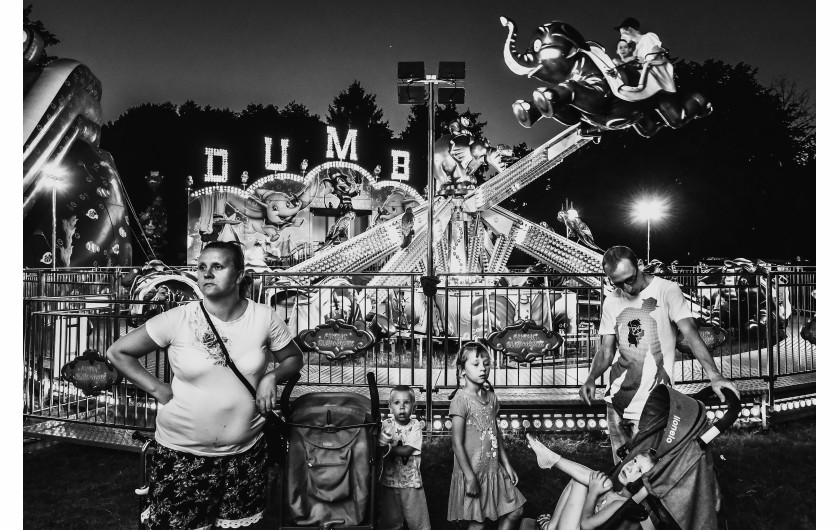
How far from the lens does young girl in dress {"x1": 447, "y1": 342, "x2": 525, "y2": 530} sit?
3.32 metres

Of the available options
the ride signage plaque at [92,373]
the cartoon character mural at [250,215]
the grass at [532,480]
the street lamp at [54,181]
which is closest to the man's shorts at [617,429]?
the grass at [532,480]

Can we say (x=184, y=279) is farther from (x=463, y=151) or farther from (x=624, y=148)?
(x=624, y=148)

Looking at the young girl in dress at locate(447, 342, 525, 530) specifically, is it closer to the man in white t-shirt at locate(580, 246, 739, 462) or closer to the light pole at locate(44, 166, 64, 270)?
the man in white t-shirt at locate(580, 246, 739, 462)

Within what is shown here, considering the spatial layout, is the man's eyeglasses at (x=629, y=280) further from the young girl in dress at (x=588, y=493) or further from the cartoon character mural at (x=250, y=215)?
the cartoon character mural at (x=250, y=215)

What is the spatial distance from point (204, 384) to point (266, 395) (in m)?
0.32

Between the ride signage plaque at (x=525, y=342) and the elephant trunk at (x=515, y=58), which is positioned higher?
the elephant trunk at (x=515, y=58)

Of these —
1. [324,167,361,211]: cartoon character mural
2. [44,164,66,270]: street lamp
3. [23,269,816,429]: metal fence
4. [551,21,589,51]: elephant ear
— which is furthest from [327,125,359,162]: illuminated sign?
[551,21,589,51]: elephant ear

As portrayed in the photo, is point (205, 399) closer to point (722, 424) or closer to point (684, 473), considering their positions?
point (684, 473)

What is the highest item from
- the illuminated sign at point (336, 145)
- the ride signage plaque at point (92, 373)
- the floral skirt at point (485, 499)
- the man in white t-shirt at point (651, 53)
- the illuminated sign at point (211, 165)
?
the illuminated sign at point (336, 145)

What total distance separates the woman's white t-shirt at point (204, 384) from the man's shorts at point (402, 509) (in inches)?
44.8

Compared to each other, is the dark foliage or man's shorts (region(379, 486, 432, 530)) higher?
the dark foliage

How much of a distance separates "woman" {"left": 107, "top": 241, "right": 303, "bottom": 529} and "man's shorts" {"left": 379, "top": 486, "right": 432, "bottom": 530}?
94 centimetres

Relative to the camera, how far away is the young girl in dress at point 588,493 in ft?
9.14

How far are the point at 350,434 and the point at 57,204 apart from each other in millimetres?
19160
